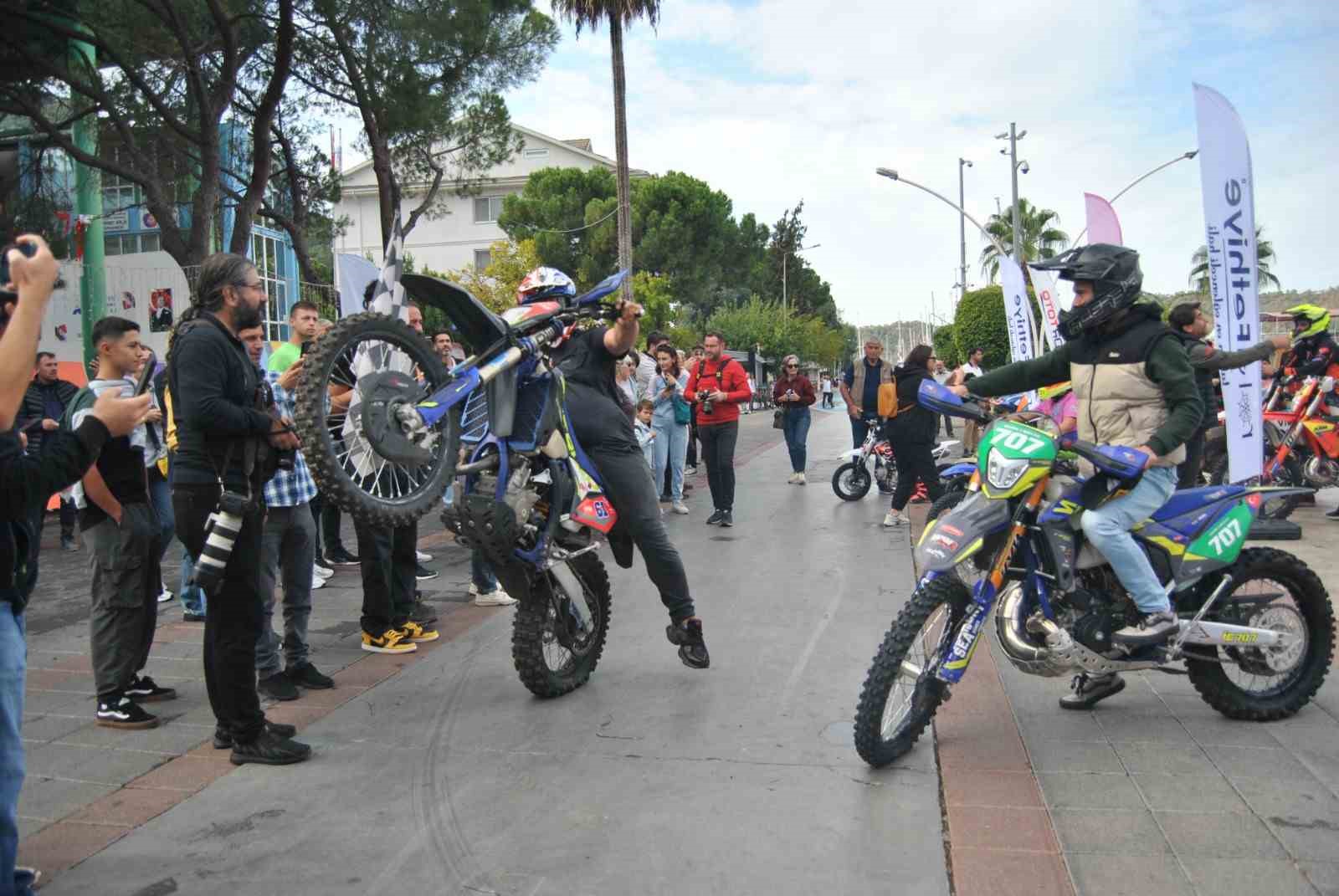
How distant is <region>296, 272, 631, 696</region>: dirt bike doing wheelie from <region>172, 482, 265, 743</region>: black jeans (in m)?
0.48

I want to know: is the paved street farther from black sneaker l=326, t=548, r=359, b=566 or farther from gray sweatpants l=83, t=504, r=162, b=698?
black sneaker l=326, t=548, r=359, b=566

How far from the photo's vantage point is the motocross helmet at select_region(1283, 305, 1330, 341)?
9352mm

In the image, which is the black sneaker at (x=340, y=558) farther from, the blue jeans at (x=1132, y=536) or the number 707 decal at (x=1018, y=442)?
the blue jeans at (x=1132, y=536)

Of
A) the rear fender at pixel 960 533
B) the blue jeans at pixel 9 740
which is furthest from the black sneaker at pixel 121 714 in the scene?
the rear fender at pixel 960 533

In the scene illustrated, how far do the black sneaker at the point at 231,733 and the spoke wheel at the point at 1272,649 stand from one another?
3.68 metres

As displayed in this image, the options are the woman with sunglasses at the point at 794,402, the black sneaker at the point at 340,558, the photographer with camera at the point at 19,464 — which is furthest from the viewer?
the woman with sunglasses at the point at 794,402

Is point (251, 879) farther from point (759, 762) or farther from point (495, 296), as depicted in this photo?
point (495, 296)

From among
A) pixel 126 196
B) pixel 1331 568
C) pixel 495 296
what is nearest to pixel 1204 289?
pixel 495 296

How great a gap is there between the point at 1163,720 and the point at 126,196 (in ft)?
90.2

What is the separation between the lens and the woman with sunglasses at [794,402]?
13.0m

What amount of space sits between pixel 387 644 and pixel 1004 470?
3556 mm

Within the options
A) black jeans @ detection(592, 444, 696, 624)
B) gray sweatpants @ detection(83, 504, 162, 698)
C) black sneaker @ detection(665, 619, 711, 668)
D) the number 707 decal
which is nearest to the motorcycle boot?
the number 707 decal

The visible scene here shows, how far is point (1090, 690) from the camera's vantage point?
4520 millimetres

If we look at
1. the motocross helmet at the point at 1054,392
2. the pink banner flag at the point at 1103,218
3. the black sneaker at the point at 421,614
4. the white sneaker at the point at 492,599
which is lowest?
the white sneaker at the point at 492,599
